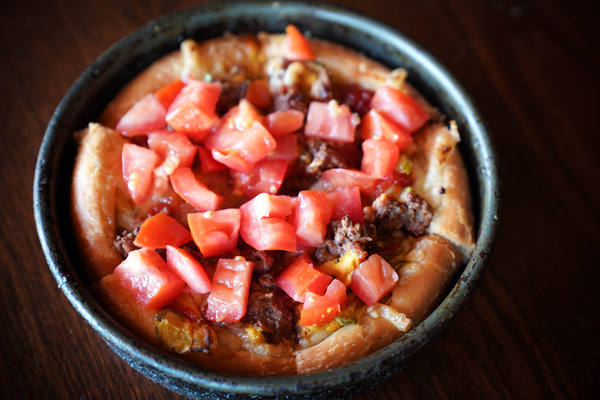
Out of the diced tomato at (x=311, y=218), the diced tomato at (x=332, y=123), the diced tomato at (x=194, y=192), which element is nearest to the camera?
the diced tomato at (x=311, y=218)

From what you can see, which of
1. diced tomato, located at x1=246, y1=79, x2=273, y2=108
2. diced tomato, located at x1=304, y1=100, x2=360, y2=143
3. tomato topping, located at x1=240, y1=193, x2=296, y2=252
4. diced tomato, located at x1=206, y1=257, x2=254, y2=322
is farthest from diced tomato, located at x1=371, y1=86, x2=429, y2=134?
diced tomato, located at x1=206, y1=257, x2=254, y2=322

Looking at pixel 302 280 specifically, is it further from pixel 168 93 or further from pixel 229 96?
pixel 168 93

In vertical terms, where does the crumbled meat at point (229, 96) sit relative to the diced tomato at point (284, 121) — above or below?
above

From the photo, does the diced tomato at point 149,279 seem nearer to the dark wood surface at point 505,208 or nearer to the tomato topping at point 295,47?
the dark wood surface at point 505,208

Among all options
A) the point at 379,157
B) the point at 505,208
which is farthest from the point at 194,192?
the point at 505,208

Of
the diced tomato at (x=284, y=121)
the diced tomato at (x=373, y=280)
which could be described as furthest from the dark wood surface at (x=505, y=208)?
the diced tomato at (x=284, y=121)

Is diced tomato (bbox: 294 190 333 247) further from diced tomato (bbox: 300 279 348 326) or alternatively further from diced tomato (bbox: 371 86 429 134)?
diced tomato (bbox: 371 86 429 134)

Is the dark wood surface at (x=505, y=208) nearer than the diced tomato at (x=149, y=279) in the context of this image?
No

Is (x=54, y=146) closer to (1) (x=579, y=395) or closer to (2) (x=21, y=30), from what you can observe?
(2) (x=21, y=30)

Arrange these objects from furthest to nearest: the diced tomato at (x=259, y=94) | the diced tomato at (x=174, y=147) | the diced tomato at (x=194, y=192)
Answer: the diced tomato at (x=259, y=94), the diced tomato at (x=174, y=147), the diced tomato at (x=194, y=192)
